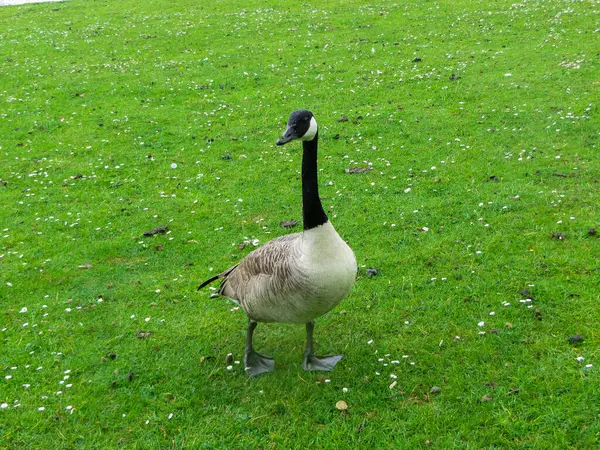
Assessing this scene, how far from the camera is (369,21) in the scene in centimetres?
2444

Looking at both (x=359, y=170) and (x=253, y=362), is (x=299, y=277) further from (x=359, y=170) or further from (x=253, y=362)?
(x=359, y=170)

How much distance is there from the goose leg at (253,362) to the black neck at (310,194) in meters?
1.75

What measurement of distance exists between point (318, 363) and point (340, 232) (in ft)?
11.7

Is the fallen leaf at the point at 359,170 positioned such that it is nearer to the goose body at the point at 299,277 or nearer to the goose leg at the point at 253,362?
the goose body at the point at 299,277

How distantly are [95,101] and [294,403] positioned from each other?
610 inches

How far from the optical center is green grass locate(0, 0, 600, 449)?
5945 millimetres

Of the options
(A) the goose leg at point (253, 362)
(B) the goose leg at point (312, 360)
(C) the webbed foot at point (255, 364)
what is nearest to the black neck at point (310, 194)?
(B) the goose leg at point (312, 360)

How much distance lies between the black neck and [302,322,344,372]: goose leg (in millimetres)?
1477

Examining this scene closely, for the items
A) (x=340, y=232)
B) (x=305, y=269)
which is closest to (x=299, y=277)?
(x=305, y=269)

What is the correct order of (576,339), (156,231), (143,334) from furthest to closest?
1. (156,231)
2. (143,334)
3. (576,339)

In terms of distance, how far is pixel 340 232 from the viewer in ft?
32.1

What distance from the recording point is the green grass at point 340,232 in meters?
5.95

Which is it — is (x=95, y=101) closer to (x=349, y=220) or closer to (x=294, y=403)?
(x=349, y=220)

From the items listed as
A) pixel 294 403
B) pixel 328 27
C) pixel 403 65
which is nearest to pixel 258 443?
pixel 294 403
